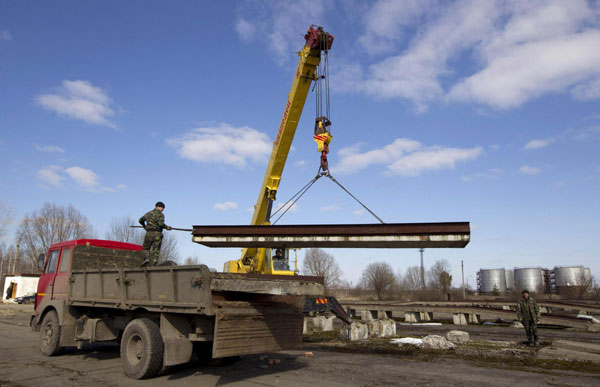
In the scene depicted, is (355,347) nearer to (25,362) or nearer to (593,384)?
(593,384)

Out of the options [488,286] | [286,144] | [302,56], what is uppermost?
[302,56]

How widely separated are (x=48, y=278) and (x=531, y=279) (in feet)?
271

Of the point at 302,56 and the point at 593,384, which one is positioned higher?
the point at 302,56

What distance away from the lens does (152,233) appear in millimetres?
8422

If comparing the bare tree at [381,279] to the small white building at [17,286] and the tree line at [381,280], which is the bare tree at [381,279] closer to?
the tree line at [381,280]

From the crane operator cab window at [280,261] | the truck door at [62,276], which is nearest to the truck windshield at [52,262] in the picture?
the truck door at [62,276]

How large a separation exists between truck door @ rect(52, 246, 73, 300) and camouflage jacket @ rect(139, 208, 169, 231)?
84.4 inches

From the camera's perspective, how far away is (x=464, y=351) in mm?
9805

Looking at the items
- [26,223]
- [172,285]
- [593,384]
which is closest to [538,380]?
[593,384]

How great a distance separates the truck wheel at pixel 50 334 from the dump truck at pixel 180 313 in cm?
4

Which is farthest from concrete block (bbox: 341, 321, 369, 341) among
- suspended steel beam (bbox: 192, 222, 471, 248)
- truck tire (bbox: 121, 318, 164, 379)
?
truck tire (bbox: 121, 318, 164, 379)

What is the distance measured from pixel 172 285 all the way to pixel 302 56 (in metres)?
8.28

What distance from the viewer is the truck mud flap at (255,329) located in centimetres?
583

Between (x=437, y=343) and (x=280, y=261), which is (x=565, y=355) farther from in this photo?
(x=280, y=261)
